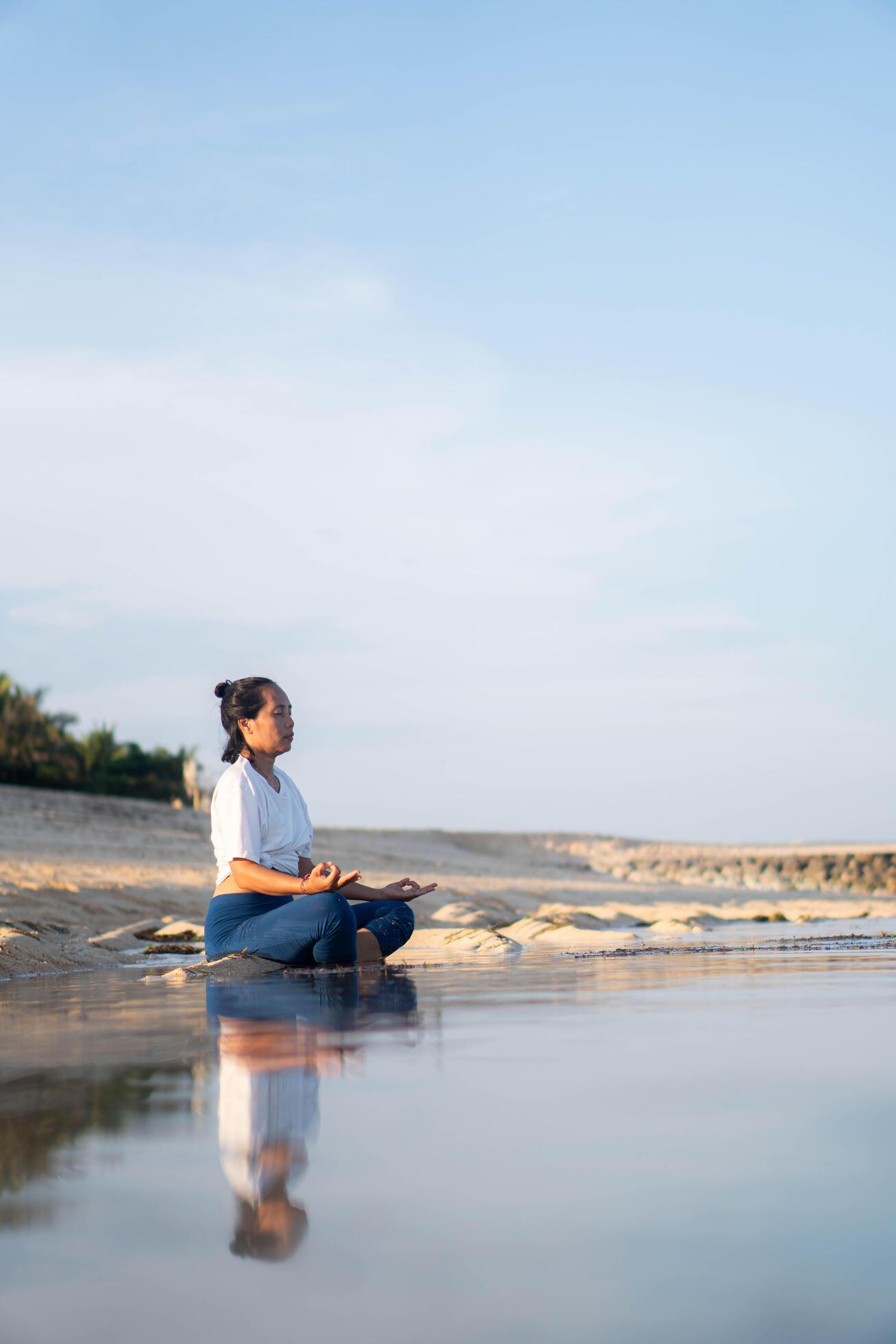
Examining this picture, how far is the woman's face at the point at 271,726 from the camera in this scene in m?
5.55

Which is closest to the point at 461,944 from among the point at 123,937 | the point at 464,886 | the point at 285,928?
the point at 285,928

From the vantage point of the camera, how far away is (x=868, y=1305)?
1084 millimetres

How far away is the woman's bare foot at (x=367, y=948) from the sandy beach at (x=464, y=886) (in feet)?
0.49

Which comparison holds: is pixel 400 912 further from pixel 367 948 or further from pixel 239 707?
pixel 239 707

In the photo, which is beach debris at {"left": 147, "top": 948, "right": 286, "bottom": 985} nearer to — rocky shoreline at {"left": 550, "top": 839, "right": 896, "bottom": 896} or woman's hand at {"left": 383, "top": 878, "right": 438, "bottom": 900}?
woman's hand at {"left": 383, "top": 878, "right": 438, "bottom": 900}

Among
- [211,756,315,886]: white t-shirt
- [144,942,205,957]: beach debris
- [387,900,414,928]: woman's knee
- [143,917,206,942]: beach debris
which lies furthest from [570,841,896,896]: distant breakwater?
[211,756,315,886]: white t-shirt

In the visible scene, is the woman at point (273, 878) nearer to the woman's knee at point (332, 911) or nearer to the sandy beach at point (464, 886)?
the woman's knee at point (332, 911)

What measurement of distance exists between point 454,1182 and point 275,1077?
0.80 m

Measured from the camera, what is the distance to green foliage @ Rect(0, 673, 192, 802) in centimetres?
2964

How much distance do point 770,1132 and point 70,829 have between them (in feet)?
63.2

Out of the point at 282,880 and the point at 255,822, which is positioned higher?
the point at 255,822

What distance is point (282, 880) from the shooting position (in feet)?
16.7

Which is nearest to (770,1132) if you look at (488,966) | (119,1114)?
(119,1114)

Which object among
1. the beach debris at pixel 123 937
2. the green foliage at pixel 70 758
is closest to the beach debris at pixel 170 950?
the beach debris at pixel 123 937
